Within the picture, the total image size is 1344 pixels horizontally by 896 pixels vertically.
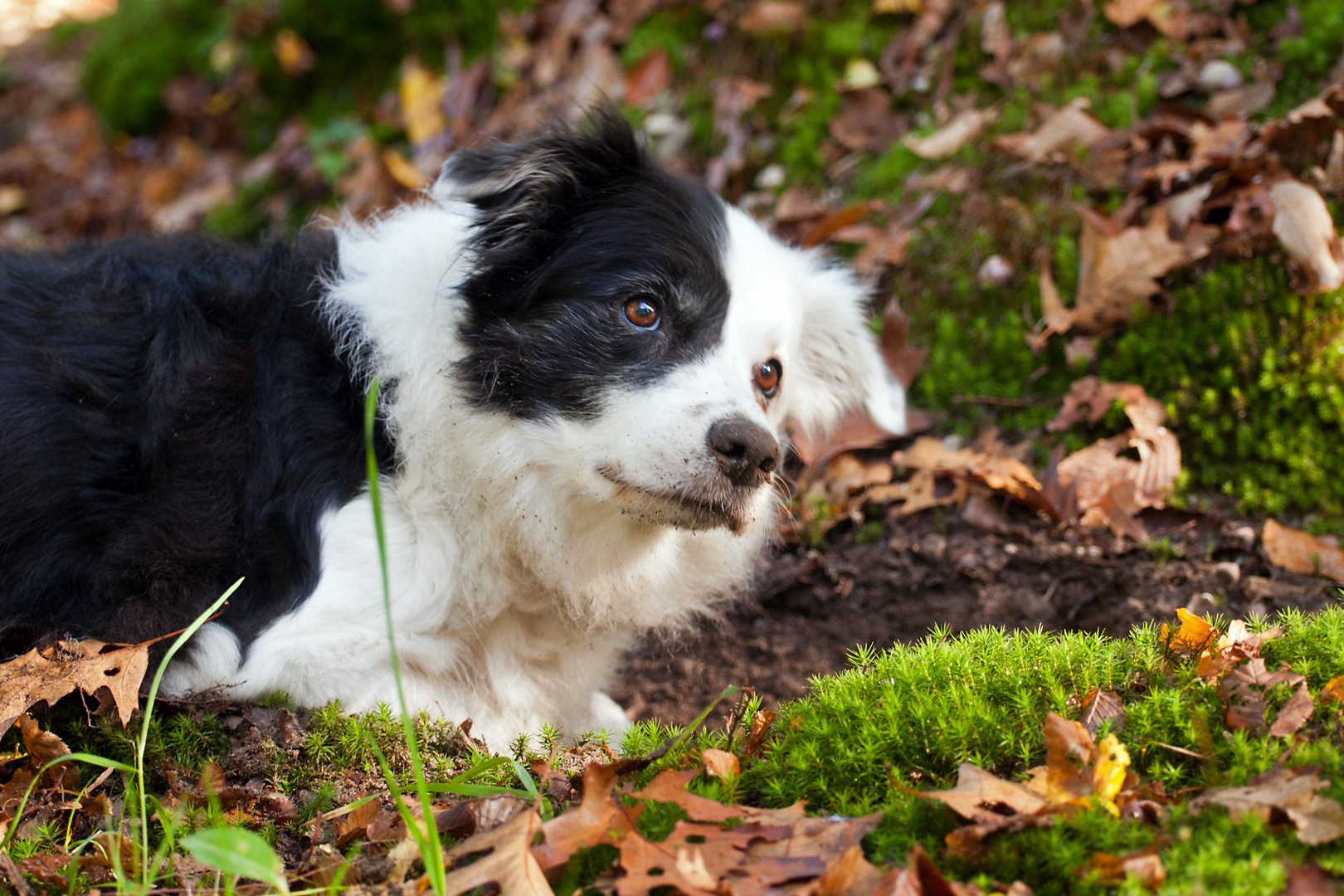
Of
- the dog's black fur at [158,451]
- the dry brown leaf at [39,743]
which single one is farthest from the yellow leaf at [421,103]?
the dry brown leaf at [39,743]

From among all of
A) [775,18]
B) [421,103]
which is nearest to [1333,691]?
[775,18]

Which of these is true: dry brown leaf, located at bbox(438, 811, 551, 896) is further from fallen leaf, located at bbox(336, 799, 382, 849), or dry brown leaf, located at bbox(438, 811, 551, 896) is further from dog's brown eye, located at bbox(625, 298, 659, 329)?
dog's brown eye, located at bbox(625, 298, 659, 329)

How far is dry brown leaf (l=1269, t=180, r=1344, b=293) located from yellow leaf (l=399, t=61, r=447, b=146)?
181 inches

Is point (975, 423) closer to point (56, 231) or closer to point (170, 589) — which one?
point (170, 589)

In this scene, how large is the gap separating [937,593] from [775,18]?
3344 millimetres

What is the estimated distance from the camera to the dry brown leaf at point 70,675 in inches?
92.0

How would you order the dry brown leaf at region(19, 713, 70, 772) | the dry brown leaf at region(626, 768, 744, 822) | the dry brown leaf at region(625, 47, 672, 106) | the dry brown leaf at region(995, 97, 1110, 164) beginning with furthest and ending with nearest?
the dry brown leaf at region(625, 47, 672, 106) < the dry brown leaf at region(995, 97, 1110, 164) < the dry brown leaf at region(19, 713, 70, 772) < the dry brown leaf at region(626, 768, 744, 822)

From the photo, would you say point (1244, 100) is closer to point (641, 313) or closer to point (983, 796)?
point (641, 313)

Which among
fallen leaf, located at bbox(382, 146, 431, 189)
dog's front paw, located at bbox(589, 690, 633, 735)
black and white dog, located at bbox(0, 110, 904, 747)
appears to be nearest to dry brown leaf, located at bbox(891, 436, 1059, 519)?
black and white dog, located at bbox(0, 110, 904, 747)

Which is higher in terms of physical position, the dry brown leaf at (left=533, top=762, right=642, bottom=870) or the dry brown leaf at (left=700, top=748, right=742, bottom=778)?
Answer: the dry brown leaf at (left=533, top=762, right=642, bottom=870)

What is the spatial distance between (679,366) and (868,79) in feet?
9.82

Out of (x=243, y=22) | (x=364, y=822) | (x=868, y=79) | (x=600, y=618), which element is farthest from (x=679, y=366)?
(x=243, y=22)

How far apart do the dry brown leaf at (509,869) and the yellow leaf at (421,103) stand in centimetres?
512

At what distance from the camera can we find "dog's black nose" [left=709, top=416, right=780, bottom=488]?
2512mm
